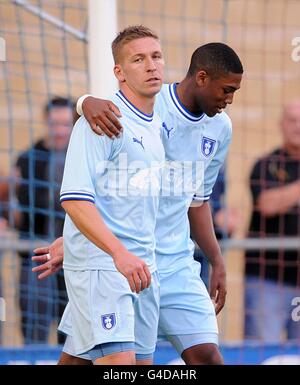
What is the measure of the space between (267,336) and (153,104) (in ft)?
11.0

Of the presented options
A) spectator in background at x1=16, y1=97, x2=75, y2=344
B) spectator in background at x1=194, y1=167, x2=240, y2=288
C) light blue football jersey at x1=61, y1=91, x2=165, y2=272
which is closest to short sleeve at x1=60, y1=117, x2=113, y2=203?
light blue football jersey at x1=61, y1=91, x2=165, y2=272

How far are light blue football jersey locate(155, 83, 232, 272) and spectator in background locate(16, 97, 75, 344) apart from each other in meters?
2.53

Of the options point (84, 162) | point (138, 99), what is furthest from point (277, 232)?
point (84, 162)

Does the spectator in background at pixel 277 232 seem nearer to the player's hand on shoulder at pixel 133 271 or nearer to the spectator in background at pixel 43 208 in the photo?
the spectator in background at pixel 43 208

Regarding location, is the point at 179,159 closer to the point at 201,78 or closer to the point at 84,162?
the point at 201,78

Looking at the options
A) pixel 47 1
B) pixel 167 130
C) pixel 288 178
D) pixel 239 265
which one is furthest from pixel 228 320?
pixel 167 130

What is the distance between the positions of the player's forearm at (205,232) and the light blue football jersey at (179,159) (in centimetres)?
17

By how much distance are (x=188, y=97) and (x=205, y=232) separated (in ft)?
2.32

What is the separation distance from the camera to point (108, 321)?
4.65 m

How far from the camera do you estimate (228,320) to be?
9.21 metres

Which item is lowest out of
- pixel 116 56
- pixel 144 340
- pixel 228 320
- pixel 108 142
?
pixel 228 320

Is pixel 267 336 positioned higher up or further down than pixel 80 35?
further down

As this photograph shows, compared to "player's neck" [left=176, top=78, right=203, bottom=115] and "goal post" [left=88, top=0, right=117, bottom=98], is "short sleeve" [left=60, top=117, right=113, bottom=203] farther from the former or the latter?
"goal post" [left=88, top=0, right=117, bottom=98]

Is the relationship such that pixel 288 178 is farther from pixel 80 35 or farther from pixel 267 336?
pixel 80 35
